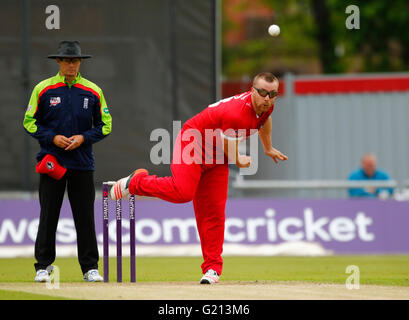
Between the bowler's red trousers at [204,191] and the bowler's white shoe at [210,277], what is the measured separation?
2.4 inches

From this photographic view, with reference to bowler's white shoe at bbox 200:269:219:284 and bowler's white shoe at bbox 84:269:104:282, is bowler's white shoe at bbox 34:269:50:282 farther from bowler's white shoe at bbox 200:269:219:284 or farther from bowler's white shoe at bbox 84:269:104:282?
bowler's white shoe at bbox 200:269:219:284

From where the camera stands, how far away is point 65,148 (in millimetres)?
9492

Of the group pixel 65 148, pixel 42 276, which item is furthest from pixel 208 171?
pixel 42 276

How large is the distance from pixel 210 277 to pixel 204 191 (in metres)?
0.89

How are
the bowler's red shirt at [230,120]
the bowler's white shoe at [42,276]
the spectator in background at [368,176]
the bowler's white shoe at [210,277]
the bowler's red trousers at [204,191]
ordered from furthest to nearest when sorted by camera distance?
1. the spectator in background at [368,176]
2. the bowler's white shoe at [42,276]
3. the bowler's white shoe at [210,277]
4. the bowler's red trousers at [204,191]
5. the bowler's red shirt at [230,120]

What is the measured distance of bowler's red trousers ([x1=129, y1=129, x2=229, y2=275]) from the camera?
29.2 ft

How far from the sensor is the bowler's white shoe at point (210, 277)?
9078mm

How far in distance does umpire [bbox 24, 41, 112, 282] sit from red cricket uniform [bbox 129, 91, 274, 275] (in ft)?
2.76

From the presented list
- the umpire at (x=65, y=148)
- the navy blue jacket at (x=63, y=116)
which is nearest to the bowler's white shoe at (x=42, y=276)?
the umpire at (x=65, y=148)

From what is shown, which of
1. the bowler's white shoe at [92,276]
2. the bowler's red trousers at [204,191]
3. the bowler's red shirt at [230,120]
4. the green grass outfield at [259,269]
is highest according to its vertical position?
the bowler's red shirt at [230,120]

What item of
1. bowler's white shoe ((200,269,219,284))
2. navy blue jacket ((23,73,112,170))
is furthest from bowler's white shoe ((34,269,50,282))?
bowler's white shoe ((200,269,219,284))

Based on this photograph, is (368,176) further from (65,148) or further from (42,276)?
(42,276)

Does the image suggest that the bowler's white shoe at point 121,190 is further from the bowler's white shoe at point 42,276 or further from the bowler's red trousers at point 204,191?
the bowler's white shoe at point 42,276
